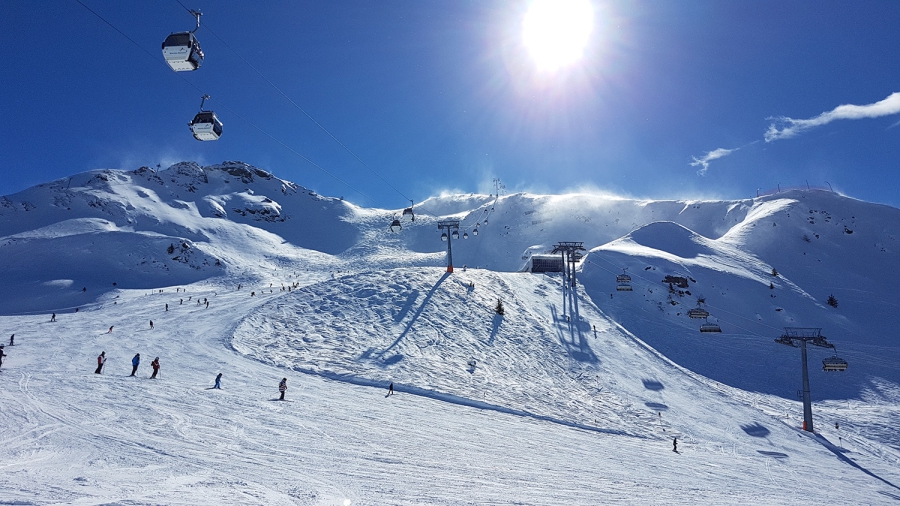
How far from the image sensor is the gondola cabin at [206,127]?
616 inches

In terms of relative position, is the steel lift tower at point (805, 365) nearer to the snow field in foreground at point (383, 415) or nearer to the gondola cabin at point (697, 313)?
the snow field in foreground at point (383, 415)

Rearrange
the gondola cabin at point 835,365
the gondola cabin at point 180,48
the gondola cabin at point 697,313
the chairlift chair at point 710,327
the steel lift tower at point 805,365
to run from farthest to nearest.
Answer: the gondola cabin at point 697,313 → the chairlift chair at point 710,327 → the gondola cabin at point 835,365 → the steel lift tower at point 805,365 → the gondola cabin at point 180,48

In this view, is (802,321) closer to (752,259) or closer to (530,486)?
(752,259)

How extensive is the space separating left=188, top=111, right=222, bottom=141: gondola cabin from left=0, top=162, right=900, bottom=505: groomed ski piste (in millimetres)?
9864

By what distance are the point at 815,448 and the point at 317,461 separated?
2782 cm

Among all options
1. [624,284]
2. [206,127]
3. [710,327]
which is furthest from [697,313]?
[206,127]

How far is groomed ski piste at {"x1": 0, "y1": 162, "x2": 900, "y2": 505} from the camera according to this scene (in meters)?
12.6

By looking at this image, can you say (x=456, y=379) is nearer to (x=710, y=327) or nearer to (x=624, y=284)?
(x=710, y=327)

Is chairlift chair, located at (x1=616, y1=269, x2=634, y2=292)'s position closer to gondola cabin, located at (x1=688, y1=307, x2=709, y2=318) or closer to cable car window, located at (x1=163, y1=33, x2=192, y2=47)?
gondola cabin, located at (x1=688, y1=307, x2=709, y2=318)

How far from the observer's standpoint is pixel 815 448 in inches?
995

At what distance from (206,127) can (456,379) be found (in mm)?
18451

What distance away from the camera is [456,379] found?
2661 centimetres

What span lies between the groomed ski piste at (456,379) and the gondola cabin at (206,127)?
32.4ft

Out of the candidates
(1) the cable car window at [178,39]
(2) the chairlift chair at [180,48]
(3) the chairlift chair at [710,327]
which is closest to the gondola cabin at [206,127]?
(2) the chairlift chair at [180,48]
